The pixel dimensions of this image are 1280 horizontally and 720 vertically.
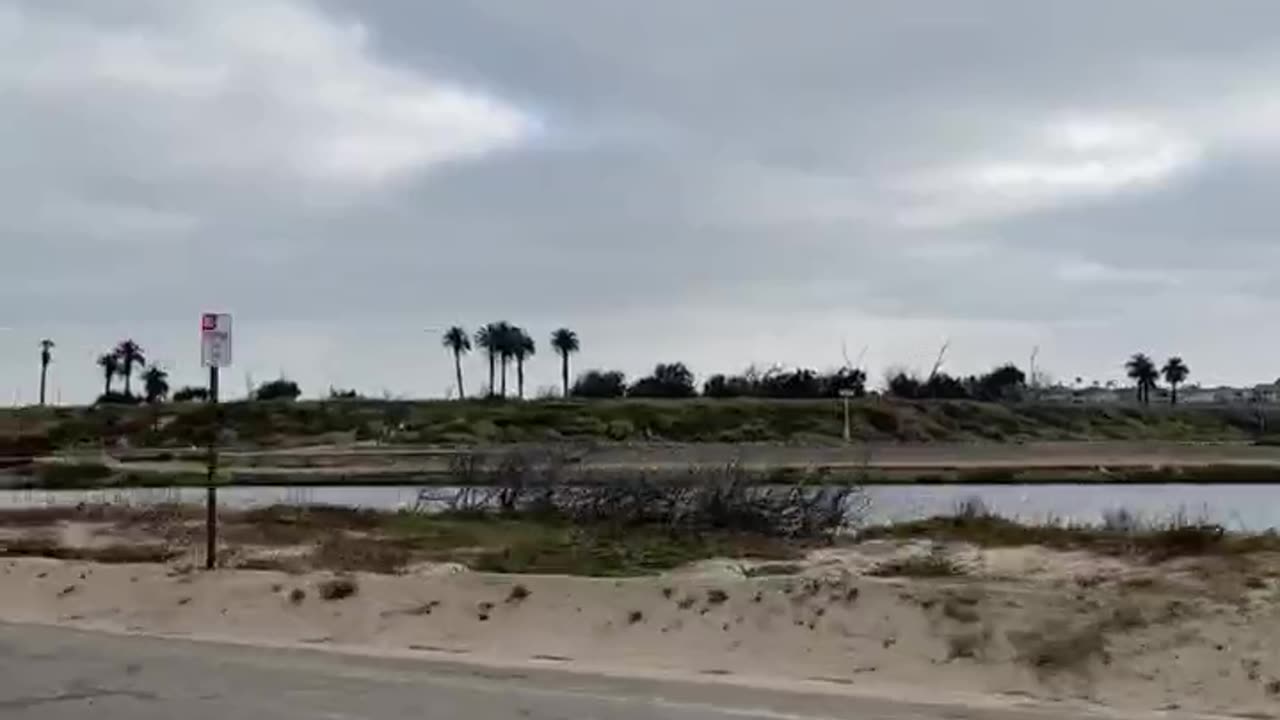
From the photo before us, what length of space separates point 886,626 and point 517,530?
15370 mm

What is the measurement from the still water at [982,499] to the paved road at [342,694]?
64.3ft

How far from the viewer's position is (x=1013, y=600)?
17062mm

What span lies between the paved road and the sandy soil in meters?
1.04

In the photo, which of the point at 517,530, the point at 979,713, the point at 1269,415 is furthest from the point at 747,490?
the point at 1269,415

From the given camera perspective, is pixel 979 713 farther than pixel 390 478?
No

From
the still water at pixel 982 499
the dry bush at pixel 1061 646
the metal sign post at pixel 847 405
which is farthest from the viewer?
the metal sign post at pixel 847 405

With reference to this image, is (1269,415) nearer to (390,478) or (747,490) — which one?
(390,478)

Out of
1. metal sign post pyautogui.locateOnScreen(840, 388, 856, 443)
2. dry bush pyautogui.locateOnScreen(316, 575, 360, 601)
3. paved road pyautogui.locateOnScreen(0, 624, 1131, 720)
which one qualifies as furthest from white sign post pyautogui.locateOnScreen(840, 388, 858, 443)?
paved road pyautogui.locateOnScreen(0, 624, 1131, 720)

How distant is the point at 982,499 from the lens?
4562cm

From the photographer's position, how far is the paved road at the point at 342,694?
12.7 m

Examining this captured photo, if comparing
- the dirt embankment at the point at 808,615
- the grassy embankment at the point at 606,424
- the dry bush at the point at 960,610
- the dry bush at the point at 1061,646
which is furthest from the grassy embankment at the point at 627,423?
the dry bush at the point at 1061,646

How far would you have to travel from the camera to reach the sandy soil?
14.6 m

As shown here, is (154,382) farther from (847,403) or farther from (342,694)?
(342,694)

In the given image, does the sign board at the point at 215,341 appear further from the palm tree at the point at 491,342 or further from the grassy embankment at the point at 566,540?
the palm tree at the point at 491,342
